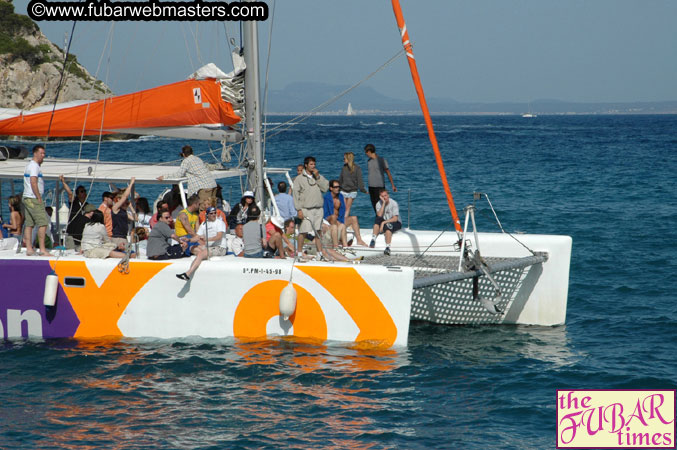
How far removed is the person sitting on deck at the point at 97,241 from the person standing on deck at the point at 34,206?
491 millimetres

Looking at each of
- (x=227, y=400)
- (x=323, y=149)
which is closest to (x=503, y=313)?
(x=227, y=400)

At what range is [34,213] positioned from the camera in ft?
32.4

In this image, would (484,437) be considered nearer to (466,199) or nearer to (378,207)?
(378,207)

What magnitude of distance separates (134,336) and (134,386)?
130 centimetres

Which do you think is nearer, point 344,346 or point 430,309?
point 344,346

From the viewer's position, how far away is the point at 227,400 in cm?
817

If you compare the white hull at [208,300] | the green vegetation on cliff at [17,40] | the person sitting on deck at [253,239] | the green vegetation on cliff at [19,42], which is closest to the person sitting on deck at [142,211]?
the white hull at [208,300]

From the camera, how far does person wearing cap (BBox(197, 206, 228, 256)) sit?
32.3ft

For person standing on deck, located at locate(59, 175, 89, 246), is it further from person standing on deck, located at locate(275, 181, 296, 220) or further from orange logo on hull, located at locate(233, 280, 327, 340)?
person standing on deck, located at locate(275, 181, 296, 220)

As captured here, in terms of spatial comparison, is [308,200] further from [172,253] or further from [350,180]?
[172,253]

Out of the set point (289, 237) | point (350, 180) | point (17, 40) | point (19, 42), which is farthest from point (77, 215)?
point (17, 40)

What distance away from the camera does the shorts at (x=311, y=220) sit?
10.7m

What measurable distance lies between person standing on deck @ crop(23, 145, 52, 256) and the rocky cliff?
57050mm

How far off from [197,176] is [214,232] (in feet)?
3.15
